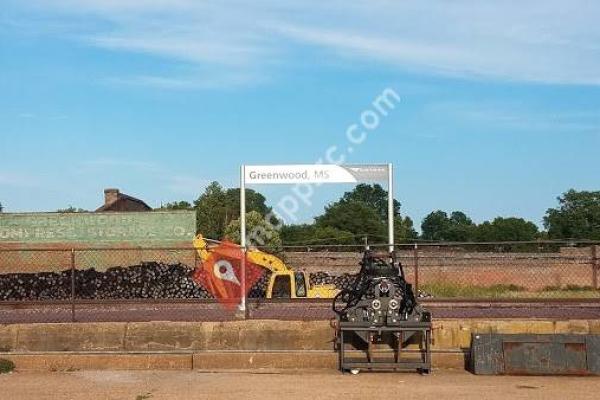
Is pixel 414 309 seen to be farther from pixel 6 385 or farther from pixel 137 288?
pixel 137 288

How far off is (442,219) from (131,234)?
101 metres

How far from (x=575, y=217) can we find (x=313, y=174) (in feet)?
337

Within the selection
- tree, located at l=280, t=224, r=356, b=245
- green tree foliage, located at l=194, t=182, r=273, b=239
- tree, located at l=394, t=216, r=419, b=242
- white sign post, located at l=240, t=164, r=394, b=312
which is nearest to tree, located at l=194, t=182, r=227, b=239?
green tree foliage, located at l=194, t=182, r=273, b=239

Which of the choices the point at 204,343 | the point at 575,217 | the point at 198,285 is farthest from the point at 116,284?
the point at 575,217

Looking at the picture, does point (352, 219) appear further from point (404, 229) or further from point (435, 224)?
point (435, 224)

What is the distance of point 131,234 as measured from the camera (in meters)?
35.1

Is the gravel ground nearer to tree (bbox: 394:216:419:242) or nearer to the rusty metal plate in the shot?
the rusty metal plate

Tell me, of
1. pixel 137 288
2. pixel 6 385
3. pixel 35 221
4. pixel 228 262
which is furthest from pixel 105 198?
pixel 6 385

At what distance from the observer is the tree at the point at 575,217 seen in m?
106

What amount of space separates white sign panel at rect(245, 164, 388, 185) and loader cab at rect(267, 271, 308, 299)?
731cm

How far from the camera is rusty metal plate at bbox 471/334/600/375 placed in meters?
11.6

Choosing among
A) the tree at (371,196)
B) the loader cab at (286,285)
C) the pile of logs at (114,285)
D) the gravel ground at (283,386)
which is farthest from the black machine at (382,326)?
the tree at (371,196)

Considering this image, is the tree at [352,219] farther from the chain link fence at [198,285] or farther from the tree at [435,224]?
the chain link fence at [198,285]

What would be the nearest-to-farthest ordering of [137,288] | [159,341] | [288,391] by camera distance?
[288,391], [159,341], [137,288]
